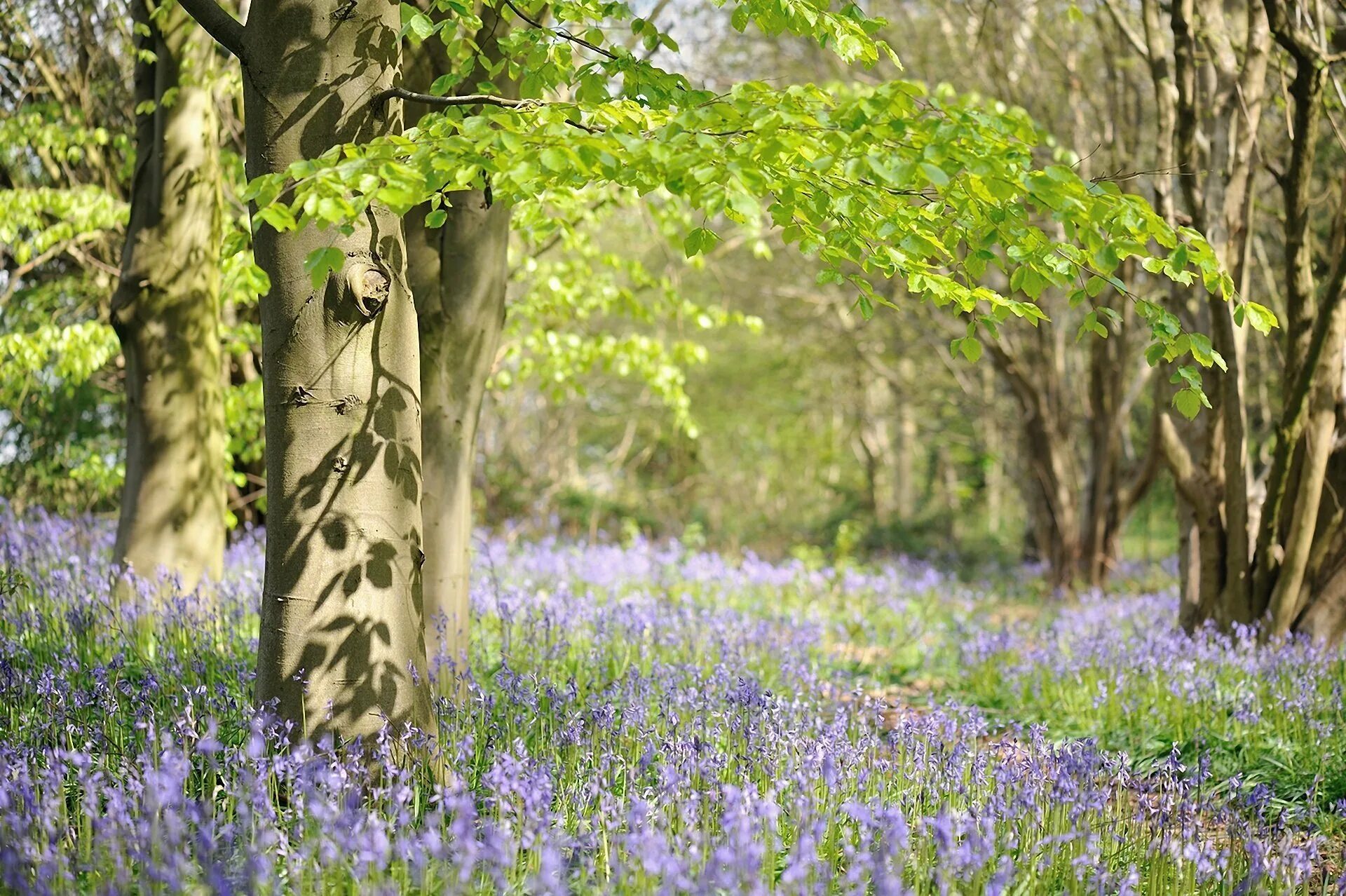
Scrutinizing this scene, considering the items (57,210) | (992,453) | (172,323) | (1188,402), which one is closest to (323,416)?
(1188,402)

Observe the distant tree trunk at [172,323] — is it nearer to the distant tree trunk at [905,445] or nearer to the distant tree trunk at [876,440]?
the distant tree trunk at [905,445]

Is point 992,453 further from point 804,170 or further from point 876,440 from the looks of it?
point 804,170

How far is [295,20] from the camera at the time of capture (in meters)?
3.31

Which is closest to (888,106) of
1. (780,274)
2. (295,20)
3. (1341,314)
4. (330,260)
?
(330,260)

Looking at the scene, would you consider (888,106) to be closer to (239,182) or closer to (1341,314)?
(1341,314)

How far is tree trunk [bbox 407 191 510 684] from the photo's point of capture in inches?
184

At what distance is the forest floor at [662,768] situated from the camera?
2.53 m

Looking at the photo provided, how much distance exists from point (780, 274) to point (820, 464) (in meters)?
8.81

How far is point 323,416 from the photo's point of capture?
10.8 ft

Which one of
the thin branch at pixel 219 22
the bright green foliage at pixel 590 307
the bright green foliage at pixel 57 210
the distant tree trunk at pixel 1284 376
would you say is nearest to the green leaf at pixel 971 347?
the thin branch at pixel 219 22

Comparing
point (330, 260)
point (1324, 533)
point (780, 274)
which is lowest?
point (1324, 533)

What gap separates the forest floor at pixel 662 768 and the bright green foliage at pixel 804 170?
147 centimetres

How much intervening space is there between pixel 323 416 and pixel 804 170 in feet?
5.70

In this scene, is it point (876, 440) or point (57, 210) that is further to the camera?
point (876, 440)
